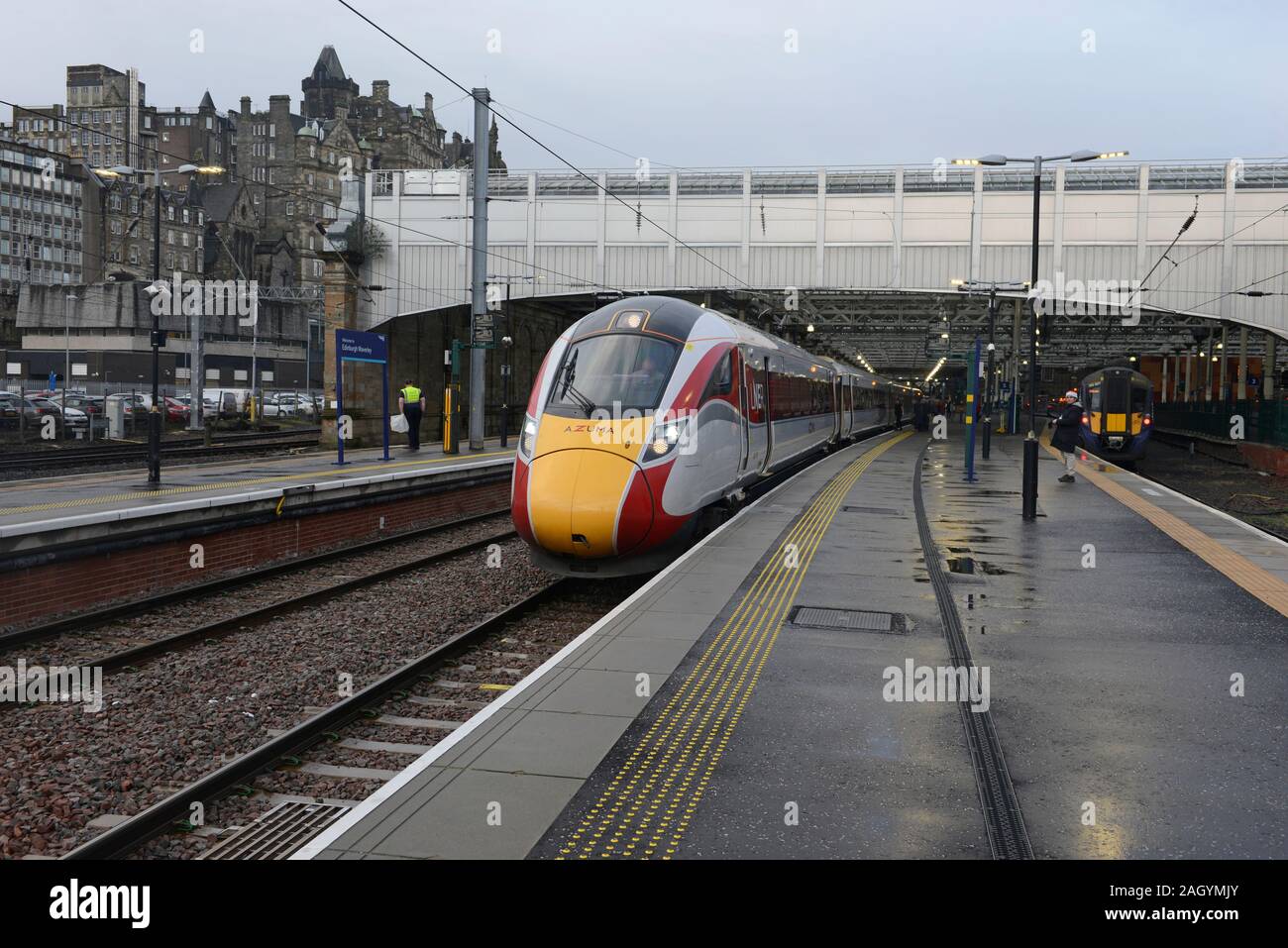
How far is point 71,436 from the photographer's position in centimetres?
3453

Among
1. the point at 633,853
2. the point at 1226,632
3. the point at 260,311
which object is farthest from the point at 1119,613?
the point at 260,311

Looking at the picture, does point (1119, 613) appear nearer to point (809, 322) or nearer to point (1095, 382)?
point (1095, 382)

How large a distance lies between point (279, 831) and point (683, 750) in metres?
2.37

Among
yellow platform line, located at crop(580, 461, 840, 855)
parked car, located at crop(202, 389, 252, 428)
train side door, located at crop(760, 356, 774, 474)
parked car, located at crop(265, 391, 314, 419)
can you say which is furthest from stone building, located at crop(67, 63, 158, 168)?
yellow platform line, located at crop(580, 461, 840, 855)

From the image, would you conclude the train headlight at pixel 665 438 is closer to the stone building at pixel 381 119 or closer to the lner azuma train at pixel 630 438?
the lner azuma train at pixel 630 438

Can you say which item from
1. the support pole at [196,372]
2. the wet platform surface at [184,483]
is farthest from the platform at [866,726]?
the support pole at [196,372]

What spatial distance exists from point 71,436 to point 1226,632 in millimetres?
33916

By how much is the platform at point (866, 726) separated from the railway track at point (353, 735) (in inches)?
40.3

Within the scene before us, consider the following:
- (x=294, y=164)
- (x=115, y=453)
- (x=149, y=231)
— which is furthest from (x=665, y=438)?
(x=294, y=164)

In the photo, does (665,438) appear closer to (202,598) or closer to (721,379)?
(721,379)

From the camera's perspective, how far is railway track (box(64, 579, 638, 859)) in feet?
20.4

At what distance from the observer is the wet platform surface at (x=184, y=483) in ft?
45.8

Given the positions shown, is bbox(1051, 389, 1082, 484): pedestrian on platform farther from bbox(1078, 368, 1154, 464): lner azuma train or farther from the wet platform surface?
bbox(1078, 368, 1154, 464): lner azuma train
